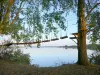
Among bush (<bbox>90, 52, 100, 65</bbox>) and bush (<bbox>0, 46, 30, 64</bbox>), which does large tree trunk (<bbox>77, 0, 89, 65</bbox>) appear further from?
bush (<bbox>0, 46, 30, 64</bbox>)

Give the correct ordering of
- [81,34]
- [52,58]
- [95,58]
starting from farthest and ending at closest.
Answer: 1. [52,58]
2. [95,58]
3. [81,34]

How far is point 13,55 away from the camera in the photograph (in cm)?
1884

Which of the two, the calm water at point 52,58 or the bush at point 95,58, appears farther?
the calm water at point 52,58

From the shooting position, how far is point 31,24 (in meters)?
14.4

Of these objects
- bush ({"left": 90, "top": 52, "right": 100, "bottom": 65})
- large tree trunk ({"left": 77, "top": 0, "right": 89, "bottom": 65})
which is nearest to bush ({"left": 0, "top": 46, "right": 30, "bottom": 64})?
bush ({"left": 90, "top": 52, "right": 100, "bottom": 65})

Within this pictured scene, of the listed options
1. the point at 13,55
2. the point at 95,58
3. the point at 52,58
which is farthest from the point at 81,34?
the point at 52,58

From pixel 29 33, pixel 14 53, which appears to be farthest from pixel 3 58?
pixel 29 33

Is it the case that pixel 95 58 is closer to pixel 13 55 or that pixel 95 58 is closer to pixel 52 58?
pixel 13 55

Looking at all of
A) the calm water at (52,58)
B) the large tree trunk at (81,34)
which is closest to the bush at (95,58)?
the calm water at (52,58)

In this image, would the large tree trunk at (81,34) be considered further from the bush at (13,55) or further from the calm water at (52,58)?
the bush at (13,55)

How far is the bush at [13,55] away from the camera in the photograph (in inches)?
712

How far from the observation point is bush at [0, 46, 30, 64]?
712 inches

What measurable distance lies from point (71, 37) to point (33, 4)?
11.0 ft

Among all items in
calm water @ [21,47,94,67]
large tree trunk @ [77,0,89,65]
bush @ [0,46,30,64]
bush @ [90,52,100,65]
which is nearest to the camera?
large tree trunk @ [77,0,89,65]
